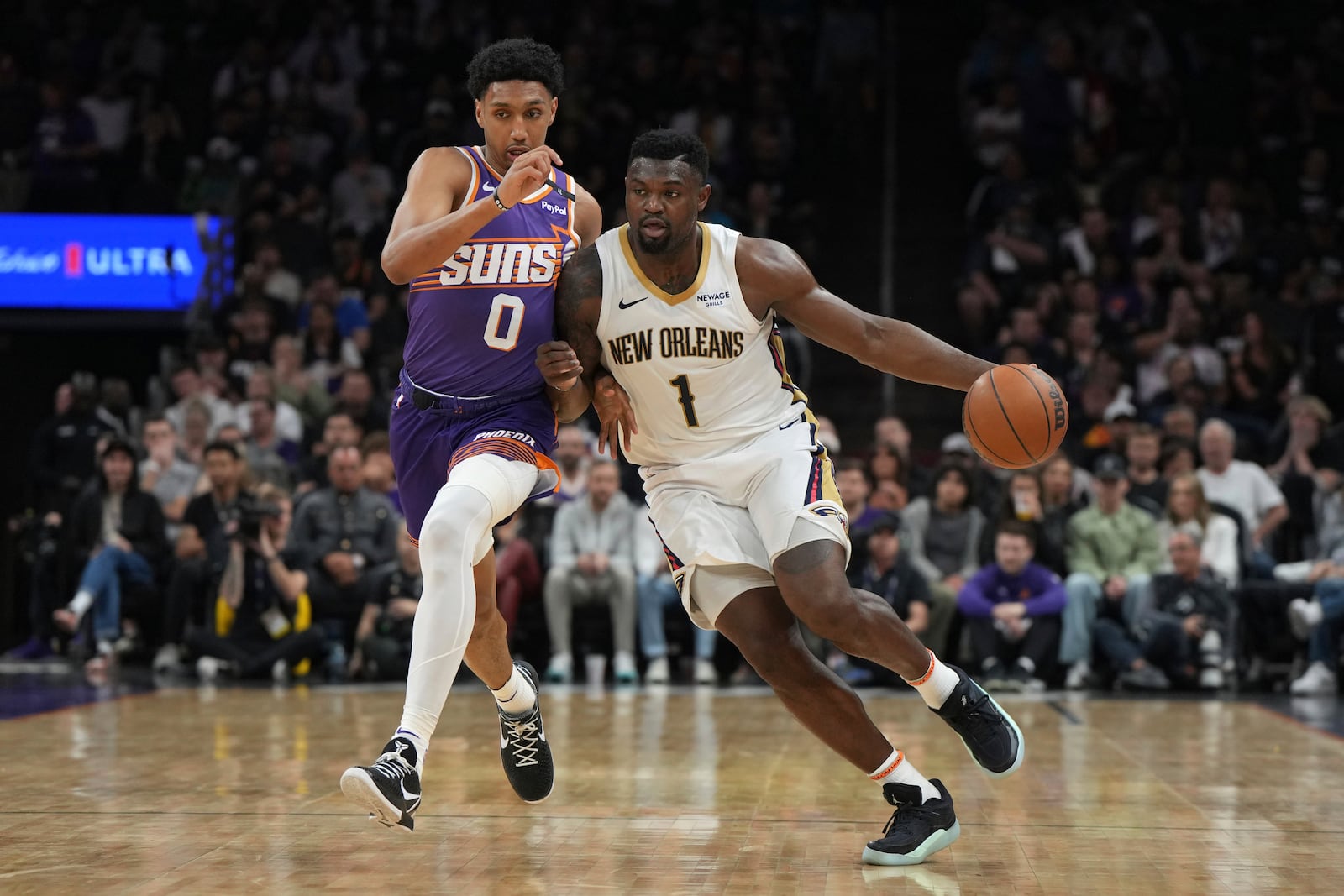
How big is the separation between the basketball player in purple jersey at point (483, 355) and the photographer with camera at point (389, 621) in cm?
512

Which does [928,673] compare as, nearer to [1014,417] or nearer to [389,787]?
[1014,417]

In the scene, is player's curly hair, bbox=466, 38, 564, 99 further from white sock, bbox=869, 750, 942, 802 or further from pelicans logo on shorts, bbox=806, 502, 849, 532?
white sock, bbox=869, 750, 942, 802

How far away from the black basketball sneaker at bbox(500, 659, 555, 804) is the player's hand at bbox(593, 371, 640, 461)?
0.92 metres

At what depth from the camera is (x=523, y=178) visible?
417cm

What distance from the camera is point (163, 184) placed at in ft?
47.0

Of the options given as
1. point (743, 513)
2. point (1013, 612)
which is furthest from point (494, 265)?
point (1013, 612)

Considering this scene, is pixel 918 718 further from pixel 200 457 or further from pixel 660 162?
pixel 200 457

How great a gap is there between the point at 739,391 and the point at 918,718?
3773 millimetres

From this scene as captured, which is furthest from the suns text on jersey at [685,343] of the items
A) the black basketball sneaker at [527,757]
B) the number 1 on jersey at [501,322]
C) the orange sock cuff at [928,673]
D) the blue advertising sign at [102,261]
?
the blue advertising sign at [102,261]

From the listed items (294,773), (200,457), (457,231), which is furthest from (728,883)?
(200,457)

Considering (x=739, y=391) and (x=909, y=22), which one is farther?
(x=909, y=22)

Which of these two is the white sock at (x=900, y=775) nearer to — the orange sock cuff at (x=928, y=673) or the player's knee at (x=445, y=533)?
the orange sock cuff at (x=928, y=673)

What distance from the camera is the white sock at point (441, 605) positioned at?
4.21 metres

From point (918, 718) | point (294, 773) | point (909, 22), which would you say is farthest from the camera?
point (909, 22)
